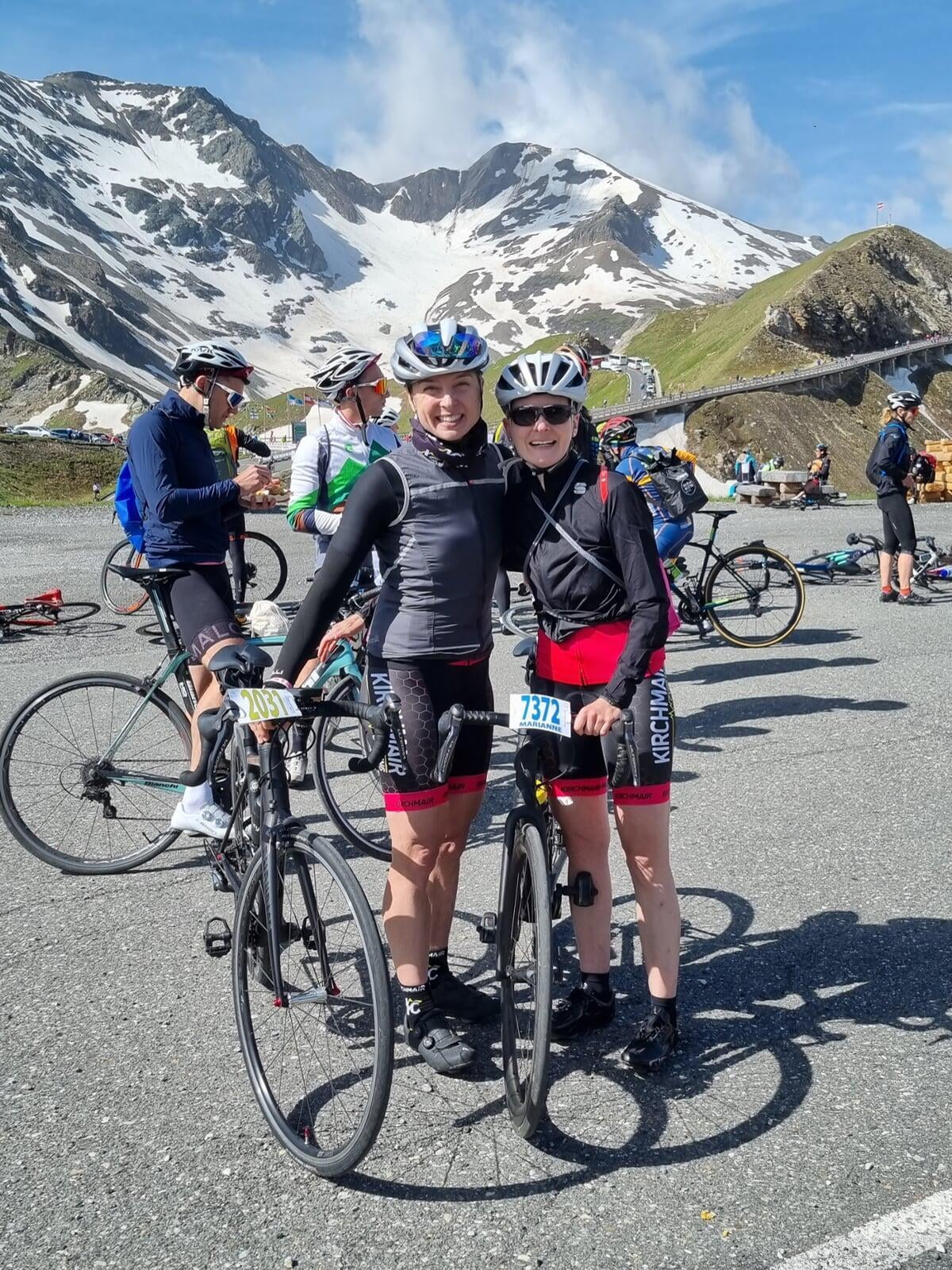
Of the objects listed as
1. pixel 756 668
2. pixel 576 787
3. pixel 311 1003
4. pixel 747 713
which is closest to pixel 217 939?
pixel 311 1003

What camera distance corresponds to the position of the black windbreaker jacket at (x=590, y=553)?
11.8ft

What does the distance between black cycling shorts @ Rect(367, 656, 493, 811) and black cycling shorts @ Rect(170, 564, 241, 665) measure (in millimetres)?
1567

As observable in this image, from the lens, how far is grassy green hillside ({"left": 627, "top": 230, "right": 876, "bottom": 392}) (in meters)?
116

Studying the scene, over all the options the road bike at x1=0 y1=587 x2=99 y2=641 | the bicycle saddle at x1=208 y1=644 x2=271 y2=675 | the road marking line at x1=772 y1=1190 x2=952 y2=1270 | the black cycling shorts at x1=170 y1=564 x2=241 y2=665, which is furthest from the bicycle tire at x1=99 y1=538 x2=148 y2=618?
the road marking line at x1=772 y1=1190 x2=952 y2=1270

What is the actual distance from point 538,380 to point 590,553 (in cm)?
64

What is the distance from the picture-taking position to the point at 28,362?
142 metres

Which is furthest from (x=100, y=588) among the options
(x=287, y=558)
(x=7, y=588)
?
(x=287, y=558)

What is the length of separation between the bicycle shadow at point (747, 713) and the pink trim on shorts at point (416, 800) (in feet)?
14.2

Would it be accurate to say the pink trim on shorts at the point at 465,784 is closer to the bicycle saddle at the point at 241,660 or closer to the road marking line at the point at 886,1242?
the bicycle saddle at the point at 241,660

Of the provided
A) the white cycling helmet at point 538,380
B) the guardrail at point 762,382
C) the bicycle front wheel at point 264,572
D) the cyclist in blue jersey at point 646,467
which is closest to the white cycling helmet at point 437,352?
the white cycling helmet at point 538,380

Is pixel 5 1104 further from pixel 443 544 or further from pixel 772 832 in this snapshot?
pixel 772 832

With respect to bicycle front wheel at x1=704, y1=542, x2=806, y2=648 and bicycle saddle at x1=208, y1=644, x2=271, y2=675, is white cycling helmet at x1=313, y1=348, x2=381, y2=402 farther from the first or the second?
bicycle front wheel at x1=704, y1=542, x2=806, y2=648

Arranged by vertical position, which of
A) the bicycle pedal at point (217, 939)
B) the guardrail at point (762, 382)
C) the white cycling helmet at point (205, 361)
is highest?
the guardrail at point (762, 382)

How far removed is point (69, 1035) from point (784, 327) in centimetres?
12731
